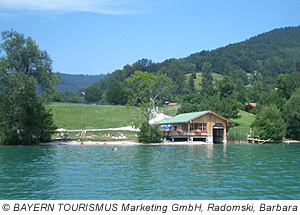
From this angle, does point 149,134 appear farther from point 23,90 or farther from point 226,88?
point 226,88

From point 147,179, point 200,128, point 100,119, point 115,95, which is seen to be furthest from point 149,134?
point 115,95

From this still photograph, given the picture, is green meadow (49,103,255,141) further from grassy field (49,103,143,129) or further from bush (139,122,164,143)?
bush (139,122,164,143)

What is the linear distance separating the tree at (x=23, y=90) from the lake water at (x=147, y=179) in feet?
57.2

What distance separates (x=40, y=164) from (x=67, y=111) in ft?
212

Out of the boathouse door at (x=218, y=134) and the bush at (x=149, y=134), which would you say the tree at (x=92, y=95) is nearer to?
the boathouse door at (x=218, y=134)

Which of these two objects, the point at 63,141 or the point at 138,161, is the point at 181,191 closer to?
the point at 138,161

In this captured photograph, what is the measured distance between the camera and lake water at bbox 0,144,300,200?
19.4 metres

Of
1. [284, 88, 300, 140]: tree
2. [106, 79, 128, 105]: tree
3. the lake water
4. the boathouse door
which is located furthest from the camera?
[106, 79, 128, 105]: tree

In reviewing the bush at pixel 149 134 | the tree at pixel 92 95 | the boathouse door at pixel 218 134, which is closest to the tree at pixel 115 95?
the tree at pixel 92 95

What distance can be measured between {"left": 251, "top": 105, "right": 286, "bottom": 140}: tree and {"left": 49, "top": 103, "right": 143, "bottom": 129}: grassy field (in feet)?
80.2

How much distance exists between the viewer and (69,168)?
28.8 metres

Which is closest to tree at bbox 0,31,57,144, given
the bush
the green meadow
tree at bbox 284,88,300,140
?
the green meadow

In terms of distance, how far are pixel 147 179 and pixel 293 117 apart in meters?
54.1

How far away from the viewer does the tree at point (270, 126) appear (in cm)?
6400
